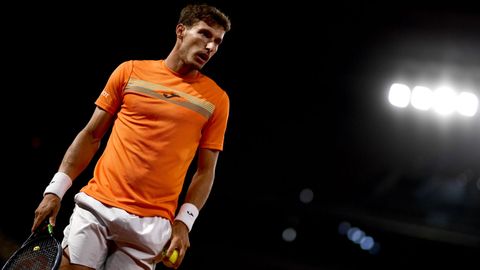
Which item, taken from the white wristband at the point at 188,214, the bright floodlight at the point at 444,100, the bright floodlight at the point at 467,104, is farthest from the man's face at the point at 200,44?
the bright floodlight at the point at 467,104

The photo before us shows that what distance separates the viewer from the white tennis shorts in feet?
8.23

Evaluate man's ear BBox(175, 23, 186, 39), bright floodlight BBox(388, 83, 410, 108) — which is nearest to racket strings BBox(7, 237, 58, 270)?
man's ear BBox(175, 23, 186, 39)

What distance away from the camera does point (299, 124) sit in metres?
9.81

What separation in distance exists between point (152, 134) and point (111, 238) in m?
0.48

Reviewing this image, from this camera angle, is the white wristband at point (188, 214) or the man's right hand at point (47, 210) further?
the white wristband at point (188, 214)

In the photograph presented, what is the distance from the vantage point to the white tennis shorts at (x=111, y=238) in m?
2.51

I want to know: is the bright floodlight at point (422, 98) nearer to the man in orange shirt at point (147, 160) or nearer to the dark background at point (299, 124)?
the dark background at point (299, 124)

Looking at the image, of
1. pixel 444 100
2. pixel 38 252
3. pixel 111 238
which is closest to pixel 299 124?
pixel 444 100

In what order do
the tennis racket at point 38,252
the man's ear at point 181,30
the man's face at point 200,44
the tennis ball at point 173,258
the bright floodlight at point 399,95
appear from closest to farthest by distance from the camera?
the tennis racket at point 38,252, the tennis ball at point 173,258, the man's face at point 200,44, the man's ear at point 181,30, the bright floodlight at point 399,95

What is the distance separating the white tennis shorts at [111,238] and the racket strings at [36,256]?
0.31 feet

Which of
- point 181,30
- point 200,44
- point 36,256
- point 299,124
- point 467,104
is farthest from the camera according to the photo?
point 299,124

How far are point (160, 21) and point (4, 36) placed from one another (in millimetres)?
1993

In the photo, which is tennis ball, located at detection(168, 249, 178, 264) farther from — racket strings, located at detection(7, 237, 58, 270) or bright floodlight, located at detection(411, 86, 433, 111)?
bright floodlight, located at detection(411, 86, 433, 111)

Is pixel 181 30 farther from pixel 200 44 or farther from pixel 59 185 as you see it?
pixel 59 185
